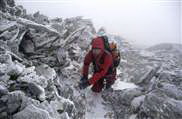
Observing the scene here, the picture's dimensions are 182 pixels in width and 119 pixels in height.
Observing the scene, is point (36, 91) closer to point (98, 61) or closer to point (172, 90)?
point (98, 61)

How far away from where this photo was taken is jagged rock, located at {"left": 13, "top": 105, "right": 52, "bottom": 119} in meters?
4.10

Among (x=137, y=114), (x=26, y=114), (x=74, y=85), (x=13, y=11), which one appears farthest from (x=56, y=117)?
(x=13, y=11)

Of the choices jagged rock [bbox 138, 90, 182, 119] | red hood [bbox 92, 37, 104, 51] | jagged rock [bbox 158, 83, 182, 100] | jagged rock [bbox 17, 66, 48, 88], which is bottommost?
jagged rock [bbox 138, 90, 182, 119]

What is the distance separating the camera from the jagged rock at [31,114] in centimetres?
410

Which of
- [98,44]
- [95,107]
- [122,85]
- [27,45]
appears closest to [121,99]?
[95,107]

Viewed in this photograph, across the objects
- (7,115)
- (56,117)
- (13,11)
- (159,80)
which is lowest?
(159,80)

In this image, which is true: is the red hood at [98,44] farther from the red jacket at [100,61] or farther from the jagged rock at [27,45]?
the jagged rock at [27,45]

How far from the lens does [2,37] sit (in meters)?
7.82

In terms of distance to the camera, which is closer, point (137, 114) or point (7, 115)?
point (7, 115)

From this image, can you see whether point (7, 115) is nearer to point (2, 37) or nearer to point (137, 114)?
point (2, 37)

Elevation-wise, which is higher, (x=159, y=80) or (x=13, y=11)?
(x=13, y=11)

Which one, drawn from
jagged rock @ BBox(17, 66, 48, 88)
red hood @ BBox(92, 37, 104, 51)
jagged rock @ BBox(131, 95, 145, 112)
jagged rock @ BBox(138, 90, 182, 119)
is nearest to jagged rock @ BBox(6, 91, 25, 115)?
jagged rock @ BBox(17, 66, 48, 88)

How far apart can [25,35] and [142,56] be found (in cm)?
1610

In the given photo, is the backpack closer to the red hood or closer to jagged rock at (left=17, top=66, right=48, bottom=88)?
the red hood
